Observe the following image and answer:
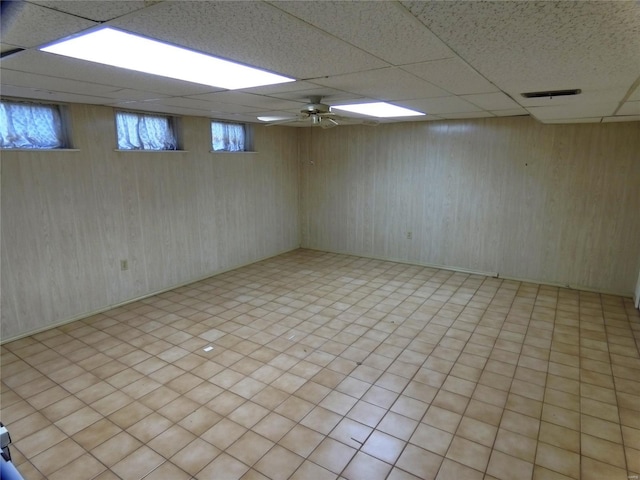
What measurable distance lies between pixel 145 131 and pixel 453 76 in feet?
12.2

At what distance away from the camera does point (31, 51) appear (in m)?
1.85

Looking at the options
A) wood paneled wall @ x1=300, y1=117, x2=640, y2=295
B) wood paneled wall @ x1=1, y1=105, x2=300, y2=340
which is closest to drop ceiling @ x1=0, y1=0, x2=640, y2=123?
wood paneled wall @ x1=1, y1=105, x2=300, y2=340

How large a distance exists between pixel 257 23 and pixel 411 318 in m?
3.45

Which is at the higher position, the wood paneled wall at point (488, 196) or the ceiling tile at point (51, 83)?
the ceiling tile at point (51, 83)

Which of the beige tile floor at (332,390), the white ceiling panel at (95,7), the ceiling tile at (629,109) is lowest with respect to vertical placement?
the beige tile floor at (332,390)

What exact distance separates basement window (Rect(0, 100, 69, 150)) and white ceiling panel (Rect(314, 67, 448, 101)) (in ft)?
9.61

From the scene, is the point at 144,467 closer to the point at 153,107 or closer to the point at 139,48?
the point at 139,48

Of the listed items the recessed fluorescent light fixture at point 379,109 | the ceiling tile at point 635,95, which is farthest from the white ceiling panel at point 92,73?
the ceiling tile at point 635,95

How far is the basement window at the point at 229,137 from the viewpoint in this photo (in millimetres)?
5493

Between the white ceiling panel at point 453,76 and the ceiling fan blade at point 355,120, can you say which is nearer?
the white ceiling panel at point 453,76

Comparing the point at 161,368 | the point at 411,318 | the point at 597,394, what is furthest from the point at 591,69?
the point at 161,368

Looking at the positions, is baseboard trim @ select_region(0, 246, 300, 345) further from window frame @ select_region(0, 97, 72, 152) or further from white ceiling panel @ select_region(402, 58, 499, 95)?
white ceiling panel @ select_region(402, 58, 499, 95)

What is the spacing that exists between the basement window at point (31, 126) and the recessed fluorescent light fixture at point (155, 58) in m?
2.14

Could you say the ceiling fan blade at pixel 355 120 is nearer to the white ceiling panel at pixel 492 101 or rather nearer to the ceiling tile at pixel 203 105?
the white ceiling panel at pixel 492 101
